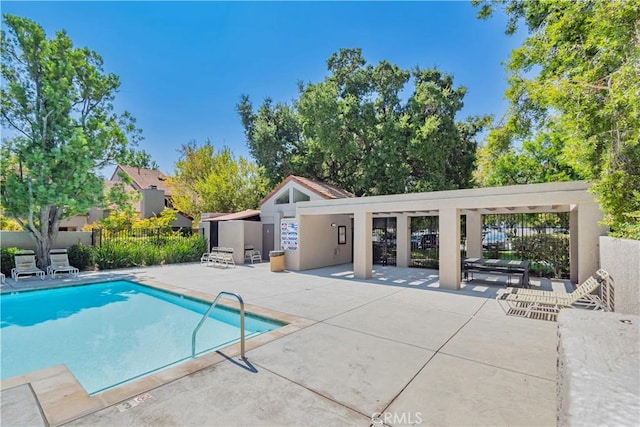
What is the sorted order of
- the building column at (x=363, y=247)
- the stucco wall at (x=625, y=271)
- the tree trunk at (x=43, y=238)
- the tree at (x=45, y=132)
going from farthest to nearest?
the tree trunk at (x=43, y=238)
the tree at (x=45, y=132)
the building column at (x=363, y=247)
the stucco wall at (x=625, y=271)

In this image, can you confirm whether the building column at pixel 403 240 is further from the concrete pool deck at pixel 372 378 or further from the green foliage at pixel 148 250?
the green foliage at pixel 148 250

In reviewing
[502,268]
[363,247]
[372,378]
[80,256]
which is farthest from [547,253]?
[80,256]

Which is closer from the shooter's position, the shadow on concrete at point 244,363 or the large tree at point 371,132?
the shadow on concrete at point 244,363

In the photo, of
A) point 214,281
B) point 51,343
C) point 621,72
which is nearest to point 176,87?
point 214,281

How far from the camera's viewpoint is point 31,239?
1595 centimetres

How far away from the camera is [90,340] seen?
303 inches

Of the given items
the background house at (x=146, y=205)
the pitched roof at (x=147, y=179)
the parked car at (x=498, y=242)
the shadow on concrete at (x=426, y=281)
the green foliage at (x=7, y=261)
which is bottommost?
the shadow on concrete at (x=426, y=281)

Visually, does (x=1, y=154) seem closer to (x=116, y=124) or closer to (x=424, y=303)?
(x=116, y=124)

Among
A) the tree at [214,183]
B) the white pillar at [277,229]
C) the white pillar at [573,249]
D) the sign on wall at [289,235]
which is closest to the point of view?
the white pillar at [573,249]

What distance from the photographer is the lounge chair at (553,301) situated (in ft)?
24.8

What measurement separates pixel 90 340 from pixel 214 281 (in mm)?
5713

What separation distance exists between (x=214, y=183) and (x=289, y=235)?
1295 cm

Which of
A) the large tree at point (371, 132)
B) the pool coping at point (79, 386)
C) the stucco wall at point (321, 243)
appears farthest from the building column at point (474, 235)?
the pool coping at point (79, 386)

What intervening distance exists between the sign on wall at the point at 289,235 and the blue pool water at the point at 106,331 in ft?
21.8
